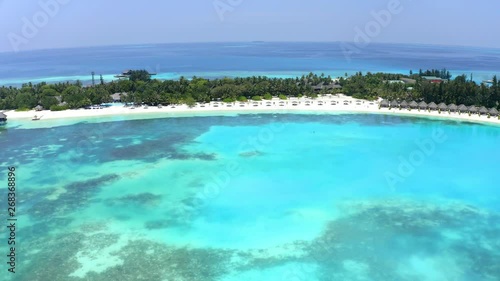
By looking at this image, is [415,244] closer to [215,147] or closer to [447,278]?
[447,278]

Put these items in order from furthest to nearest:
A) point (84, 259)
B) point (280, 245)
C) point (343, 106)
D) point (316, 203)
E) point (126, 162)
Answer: point (343, 106), point (126, 162), point (316, 203), point (280, 245), point (84, 259)

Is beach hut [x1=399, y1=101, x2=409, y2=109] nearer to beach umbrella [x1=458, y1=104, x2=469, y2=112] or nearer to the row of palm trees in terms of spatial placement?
the row of palm trees

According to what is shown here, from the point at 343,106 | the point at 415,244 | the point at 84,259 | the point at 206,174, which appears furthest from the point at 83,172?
the point at 343,106

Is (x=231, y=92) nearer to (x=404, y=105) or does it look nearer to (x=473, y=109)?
(x=404, y=105)

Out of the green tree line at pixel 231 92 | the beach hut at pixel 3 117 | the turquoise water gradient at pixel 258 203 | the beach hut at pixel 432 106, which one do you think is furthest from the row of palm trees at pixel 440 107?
the beach hut at pixel 3 117

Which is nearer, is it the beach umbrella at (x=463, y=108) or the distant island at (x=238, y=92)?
the beach umbrella at (x=463, y=108)

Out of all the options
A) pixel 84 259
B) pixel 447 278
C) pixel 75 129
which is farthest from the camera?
pixel 75 129

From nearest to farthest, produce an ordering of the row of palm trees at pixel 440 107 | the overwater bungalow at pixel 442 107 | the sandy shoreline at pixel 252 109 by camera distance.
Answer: the row of palm trees at pixel 440 107
the overwater bungalow at pixel 442 107
the sandy shoreline at pixel 252 109

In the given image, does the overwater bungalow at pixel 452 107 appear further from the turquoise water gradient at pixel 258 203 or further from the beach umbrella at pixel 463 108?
the turquoise water gradient at pixel 258 203
